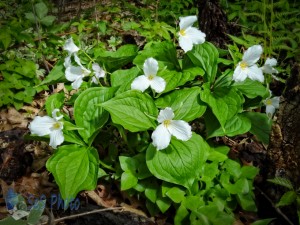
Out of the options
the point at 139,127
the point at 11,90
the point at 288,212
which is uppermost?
the point at 139,127

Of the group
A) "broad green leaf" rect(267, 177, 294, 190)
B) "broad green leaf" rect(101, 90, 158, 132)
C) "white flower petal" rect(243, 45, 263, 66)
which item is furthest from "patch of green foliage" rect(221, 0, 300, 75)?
"broad green leaf" rect(101, 90, 158, 132)

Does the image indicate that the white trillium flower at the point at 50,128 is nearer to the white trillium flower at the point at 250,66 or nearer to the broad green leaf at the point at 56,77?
the broad green leaf at the point at 56,77

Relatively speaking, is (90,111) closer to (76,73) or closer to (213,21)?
(76,73)

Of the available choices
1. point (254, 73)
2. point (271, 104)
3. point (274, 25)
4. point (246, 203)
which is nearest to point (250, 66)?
point (254, 73)

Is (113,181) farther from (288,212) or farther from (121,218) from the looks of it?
(288,212)

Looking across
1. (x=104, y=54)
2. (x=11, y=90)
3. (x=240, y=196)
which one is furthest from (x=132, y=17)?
(x=240, y=196)

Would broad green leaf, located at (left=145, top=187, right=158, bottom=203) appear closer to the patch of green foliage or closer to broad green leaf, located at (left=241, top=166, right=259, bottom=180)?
broad green leaf, located at (left=241, top=166, right=259, bottom=180)
